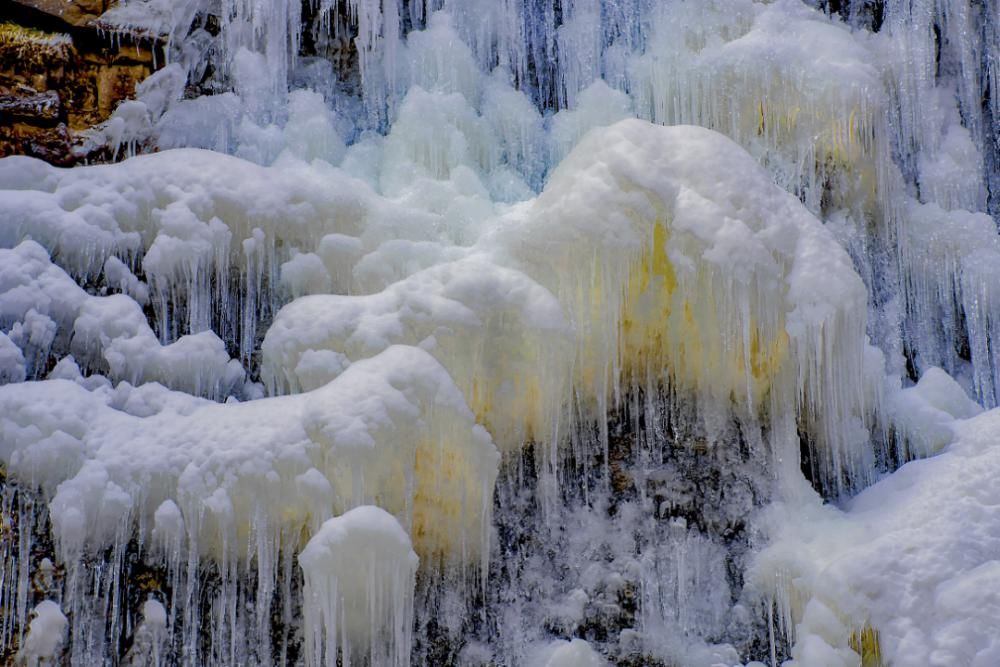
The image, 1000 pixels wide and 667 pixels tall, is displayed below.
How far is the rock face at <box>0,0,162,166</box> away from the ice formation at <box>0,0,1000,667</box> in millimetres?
258

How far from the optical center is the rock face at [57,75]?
20.2 feet

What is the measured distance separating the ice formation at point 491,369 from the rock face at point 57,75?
26cm

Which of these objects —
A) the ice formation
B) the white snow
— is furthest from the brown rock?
the white snow

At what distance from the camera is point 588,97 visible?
722 centimetres

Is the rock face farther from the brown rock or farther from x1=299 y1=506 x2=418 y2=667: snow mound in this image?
x1=299 y1=506 x2=418 y2=667: snow mound

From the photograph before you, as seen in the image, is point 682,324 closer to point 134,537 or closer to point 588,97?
point 588,97

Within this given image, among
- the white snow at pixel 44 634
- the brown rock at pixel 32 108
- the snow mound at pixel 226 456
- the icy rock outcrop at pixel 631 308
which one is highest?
the brown rock at pixel 32 108

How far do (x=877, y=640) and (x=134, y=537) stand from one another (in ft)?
11.1

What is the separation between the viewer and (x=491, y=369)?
5.41 metres

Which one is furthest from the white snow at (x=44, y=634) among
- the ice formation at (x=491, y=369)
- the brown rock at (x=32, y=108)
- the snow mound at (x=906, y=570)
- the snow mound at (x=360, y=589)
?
the snow mound at (x=906, y=570)

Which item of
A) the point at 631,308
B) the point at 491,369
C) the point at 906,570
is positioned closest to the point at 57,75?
the point at 491,369

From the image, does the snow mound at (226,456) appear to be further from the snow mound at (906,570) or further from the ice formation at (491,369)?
the snow mound at (906,570)

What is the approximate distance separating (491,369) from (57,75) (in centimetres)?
323

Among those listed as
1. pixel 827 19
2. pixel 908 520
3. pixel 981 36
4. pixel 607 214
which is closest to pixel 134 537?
pixel 607 214
